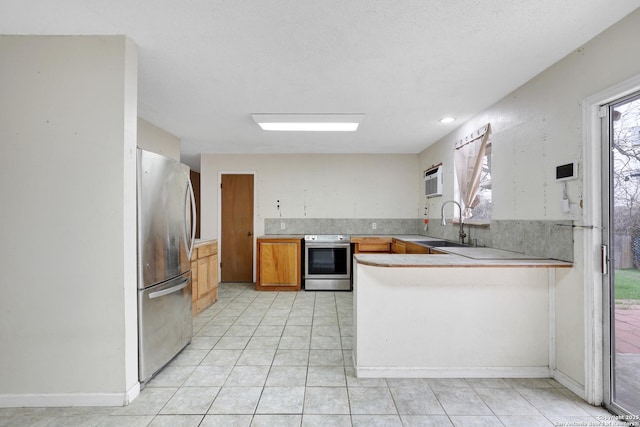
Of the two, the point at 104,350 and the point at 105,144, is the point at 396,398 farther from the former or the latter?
the point at 105,144

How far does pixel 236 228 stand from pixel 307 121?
2778 millimetres

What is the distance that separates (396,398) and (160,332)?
1.75 metres

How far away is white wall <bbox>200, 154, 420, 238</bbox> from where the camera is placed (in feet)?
17.6

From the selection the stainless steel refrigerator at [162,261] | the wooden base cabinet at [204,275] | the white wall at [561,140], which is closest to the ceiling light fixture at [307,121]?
the stainless steel refrigerator at [162,261]

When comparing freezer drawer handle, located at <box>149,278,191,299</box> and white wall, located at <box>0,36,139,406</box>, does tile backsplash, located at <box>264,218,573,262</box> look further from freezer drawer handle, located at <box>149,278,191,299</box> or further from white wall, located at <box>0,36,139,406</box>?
white wall, located at <box>0,36,139,406</box>

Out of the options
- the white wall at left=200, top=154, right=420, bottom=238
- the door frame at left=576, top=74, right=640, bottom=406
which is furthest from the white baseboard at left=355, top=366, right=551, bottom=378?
the white wall at left=200, top=154, right=420, bottom=238

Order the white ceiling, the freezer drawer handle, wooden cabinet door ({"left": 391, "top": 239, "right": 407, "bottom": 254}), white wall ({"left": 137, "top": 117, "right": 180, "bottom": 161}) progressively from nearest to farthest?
the white ceiling
the freezer drawer handle
white wall ({"left": 137, "top": 117, "right": 180, "bottom": 161})
wooden cabinet door ({"left": 391, "top": 239, "right": 407, "bottom": 254})

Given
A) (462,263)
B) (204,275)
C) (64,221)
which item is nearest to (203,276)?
(204,275)

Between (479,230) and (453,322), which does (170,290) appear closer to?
(453,322)

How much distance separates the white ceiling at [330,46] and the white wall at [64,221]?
259 mm

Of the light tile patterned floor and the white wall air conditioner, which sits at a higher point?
the white wall air conditioner

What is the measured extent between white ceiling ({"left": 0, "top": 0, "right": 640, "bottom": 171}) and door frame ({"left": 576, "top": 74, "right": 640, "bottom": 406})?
1.95ft

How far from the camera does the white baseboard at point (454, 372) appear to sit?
2.20 m

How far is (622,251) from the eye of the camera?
5.86 feet
